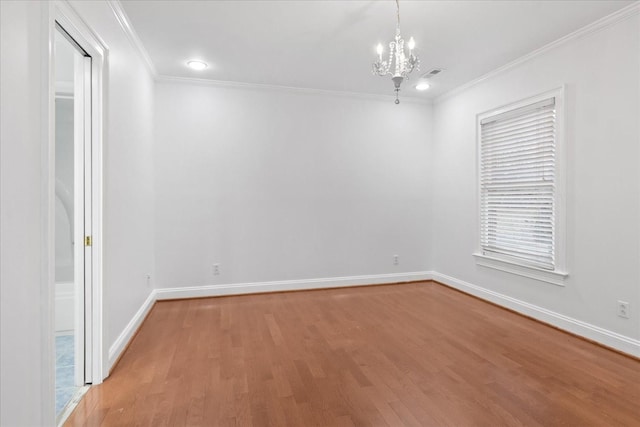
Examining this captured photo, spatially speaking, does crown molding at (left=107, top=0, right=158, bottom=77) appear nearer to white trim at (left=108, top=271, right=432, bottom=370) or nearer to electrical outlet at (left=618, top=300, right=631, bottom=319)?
white trim at (left=108, top=271, right=432, bottom=370)

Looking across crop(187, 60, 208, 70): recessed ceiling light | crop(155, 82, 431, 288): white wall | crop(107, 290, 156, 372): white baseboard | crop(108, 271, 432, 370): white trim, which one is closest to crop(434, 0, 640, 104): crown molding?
crop(155, 82, 431, 288): white wall

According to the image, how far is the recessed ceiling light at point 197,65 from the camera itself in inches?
146

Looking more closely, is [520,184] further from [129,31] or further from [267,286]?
[129,31]

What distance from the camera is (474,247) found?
172 inches

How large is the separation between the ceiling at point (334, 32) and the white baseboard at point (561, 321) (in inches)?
105

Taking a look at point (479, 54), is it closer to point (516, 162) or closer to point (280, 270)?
point (516, 162)

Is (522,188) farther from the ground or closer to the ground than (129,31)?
closer to the ground

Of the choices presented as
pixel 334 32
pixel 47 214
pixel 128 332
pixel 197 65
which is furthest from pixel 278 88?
pixel 47 214

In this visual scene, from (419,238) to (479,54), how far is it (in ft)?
8.61

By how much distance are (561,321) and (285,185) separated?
341 cm

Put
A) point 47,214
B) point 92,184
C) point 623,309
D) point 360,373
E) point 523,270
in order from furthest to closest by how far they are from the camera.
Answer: point 523,270
point 623,309
point 360,373
point 92,184
point 47,214

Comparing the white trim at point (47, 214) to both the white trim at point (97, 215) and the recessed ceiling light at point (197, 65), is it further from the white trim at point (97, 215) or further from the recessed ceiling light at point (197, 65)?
the recessed ceiling light at point (197, 65)

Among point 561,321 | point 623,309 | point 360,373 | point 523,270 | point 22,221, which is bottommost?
point 360,373

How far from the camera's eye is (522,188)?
3674 mm
